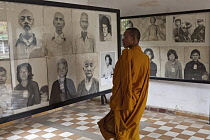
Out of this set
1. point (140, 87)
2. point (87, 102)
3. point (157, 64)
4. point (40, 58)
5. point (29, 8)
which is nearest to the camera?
point (140, 87)

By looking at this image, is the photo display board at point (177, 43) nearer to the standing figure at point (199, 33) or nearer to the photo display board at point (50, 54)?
the standing figure at point (199, 33)

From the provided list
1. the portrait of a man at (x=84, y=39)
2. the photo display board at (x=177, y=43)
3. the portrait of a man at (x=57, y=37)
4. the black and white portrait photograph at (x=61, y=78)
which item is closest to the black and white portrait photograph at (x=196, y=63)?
the photo display board at (x=177, y=43)

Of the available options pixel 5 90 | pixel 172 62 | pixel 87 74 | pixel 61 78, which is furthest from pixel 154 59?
pixel 5 90

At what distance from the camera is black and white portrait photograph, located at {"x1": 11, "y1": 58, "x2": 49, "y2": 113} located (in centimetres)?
330

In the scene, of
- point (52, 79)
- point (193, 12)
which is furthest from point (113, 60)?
point (193, 12)

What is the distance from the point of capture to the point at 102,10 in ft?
15.0

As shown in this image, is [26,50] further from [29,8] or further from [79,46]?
[79,46]

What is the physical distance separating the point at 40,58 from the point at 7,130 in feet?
7.14

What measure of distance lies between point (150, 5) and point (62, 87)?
308 centimetres

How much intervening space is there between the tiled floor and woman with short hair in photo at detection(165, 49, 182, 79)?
0.93 meters

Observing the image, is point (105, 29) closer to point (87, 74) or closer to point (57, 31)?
point (87, 74)

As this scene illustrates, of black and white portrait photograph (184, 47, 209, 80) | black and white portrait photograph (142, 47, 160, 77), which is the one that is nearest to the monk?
black and white portrait photograph (184, 47, 209, 80)

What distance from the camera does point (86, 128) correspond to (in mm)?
4961

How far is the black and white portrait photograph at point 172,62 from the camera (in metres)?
5.49
